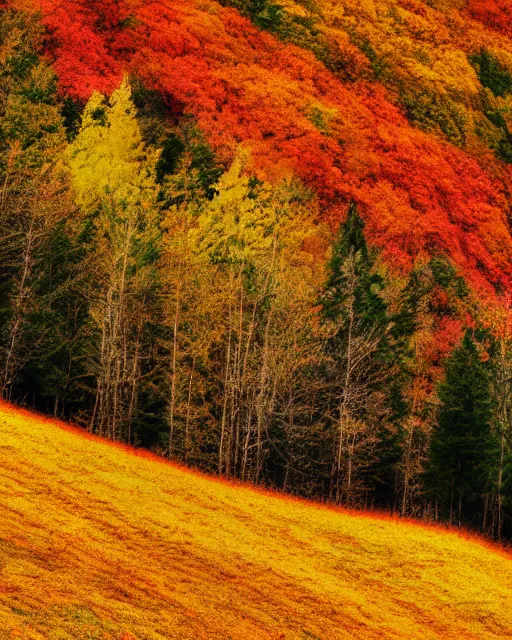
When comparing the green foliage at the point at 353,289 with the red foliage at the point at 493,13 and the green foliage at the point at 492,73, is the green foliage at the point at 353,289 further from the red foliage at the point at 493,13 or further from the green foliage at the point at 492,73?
the red foliage at the point at 493,13

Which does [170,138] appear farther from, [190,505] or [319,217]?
[190,505]

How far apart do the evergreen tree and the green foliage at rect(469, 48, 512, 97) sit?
6064 centimetres

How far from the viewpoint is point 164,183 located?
49.5 m

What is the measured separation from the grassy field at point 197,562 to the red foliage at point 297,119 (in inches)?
1767

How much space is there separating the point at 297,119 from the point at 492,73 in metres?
36.1

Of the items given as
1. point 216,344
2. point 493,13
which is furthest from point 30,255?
point 493,13

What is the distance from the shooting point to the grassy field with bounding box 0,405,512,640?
35.3 ft

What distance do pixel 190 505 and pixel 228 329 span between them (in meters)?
17.8

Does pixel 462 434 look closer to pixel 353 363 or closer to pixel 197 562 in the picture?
pixel 353 363

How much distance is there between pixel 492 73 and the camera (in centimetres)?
9306

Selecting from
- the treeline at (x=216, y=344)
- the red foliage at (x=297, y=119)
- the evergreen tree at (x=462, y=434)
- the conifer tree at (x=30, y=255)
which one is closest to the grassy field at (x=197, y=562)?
the conifer tree at (x=30, y=255)

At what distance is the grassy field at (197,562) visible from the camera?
35.3 feet

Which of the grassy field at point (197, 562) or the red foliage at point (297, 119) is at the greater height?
the red foliage at point (297, 119)

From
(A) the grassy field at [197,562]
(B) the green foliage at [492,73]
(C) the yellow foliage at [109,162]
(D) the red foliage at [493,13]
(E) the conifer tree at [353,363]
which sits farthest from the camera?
(D) the red foliage at [493,13]
